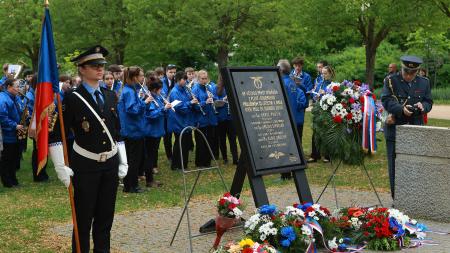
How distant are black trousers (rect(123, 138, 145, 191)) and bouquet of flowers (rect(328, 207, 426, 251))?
4.64m

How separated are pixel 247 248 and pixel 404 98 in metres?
4.84

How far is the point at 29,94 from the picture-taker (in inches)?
552

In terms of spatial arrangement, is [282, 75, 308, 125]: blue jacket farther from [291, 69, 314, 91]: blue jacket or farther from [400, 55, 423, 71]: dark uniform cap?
[400, 55, 423, 71]: dark uniform cap

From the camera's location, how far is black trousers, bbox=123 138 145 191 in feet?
41.1

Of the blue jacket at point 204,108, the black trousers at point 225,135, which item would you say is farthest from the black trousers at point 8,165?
the black trousers at point 225,135

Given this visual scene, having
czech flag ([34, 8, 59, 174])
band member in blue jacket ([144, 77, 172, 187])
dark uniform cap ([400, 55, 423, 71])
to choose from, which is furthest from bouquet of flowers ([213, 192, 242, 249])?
band member in blue jacket ([144, 77, 172, 187])

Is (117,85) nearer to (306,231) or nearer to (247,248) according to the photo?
(306,231)

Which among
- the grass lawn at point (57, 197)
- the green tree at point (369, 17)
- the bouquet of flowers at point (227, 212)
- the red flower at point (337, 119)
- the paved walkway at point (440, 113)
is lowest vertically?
the paved walkway at point (440, 113)

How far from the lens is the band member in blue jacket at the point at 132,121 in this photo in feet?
40.6

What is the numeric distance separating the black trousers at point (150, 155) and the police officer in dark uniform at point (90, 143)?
227 inches

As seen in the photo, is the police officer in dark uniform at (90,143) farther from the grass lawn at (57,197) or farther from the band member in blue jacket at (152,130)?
the band member in blue jacket at (152,130)

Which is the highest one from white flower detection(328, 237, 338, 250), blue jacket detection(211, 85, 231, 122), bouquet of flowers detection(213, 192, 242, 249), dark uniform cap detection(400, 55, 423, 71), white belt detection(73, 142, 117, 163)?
dark uniform cap detection(400, 55, 423, 71)

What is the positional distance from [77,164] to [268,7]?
22.7 meters

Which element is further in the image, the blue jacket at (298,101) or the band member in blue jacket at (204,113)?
the band member in blue jacket at (204,113)
